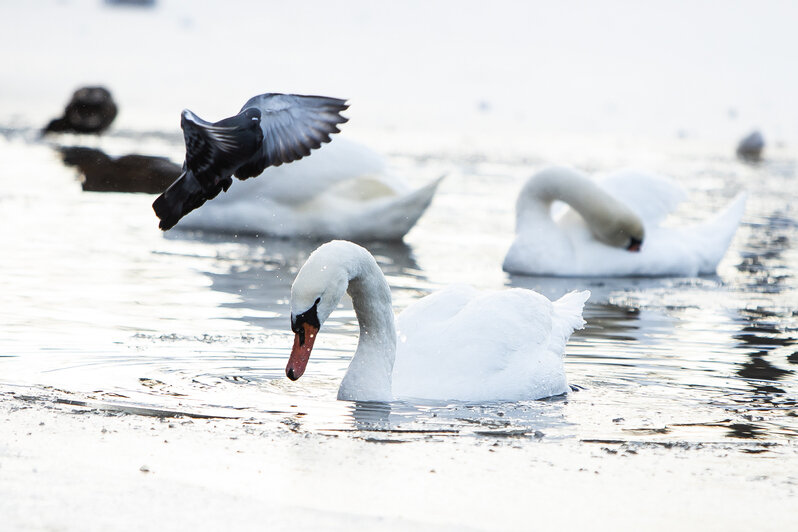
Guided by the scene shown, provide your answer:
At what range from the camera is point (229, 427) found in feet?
16.8

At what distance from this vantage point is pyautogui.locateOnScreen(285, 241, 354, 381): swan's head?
5.23 m

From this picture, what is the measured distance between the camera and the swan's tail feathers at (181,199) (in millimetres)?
5270

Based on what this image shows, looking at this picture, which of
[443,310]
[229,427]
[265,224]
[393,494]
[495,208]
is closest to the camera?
[393,494]

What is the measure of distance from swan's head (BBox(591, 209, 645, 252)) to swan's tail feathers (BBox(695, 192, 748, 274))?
639 mm

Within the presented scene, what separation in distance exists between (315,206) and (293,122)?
5858mm

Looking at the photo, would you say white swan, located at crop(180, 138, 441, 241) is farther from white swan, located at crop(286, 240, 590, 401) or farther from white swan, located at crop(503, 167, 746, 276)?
white swan, located at crop(286, 240, 590, 401)

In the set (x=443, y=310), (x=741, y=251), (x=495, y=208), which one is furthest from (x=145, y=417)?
(x=495, y=208)

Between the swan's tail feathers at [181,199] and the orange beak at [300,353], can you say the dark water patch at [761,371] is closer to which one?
the orange beak at [300,353]

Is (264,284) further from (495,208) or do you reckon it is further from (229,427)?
(495,208)

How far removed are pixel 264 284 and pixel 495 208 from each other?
529 cm

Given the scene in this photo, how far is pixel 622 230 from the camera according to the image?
10695 mm

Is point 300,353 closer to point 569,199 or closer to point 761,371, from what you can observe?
point 761,371

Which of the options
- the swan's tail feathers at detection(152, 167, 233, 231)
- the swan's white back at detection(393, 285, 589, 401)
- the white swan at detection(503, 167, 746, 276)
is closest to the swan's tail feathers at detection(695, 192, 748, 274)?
the white swan at detection(503, 167, 746, 276)

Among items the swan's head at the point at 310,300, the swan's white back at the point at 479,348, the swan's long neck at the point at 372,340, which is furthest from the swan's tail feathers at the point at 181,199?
the swan's white back at the point at 479,348
